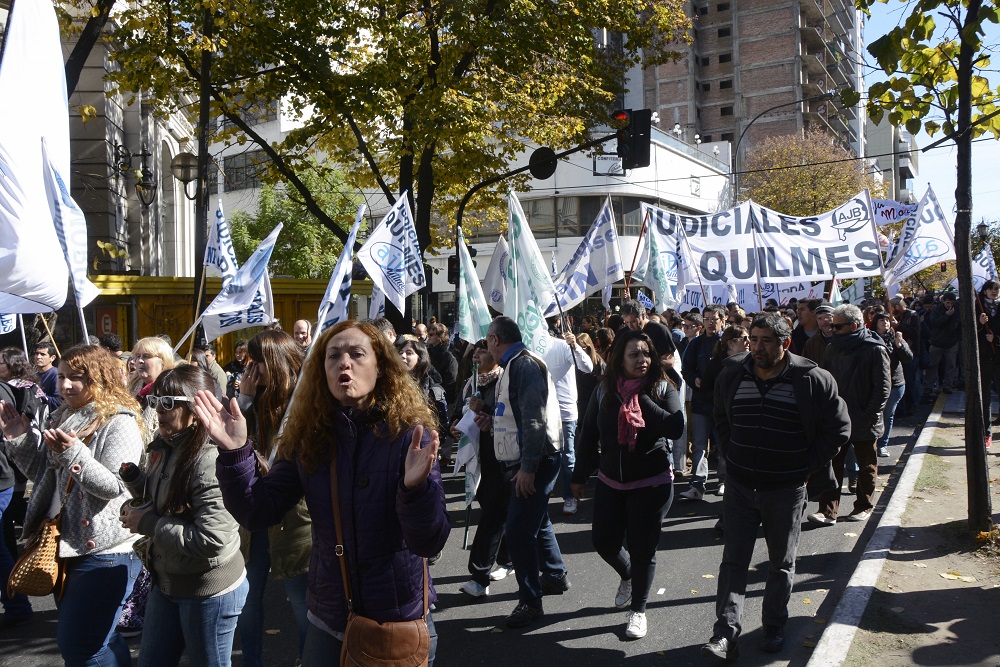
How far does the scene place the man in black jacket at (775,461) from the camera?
4.87m

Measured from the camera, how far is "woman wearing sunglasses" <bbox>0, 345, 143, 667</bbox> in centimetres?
357

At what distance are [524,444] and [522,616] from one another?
1.07 m

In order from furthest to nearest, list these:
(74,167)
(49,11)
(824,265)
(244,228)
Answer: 1. (244,228)
2. (74,167)
3. (824,265)
4. (49,11)

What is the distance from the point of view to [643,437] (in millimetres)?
5289

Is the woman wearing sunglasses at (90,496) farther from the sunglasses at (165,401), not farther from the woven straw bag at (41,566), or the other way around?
the sunglasses at (165,401)

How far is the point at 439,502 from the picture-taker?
2.64 metres

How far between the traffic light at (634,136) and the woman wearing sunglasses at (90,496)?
12096mm

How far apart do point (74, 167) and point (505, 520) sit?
15754mm

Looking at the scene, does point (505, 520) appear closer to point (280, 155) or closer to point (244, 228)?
point (280, 155)

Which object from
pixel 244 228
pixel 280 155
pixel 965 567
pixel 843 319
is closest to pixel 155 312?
pixel 280 155

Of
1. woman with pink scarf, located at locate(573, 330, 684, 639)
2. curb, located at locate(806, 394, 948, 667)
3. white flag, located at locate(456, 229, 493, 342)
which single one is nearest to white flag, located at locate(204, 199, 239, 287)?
white flag, located at locate(456, 229, 493, 342)

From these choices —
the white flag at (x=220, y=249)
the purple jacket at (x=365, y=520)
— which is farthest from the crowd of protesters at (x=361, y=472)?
the white flag at (x=220, y=249)

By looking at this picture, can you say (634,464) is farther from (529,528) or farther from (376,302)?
(376,302)

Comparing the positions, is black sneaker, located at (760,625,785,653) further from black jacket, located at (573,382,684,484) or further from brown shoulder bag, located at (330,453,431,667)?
brown shoulder bag, located at (330,453,431,667)
